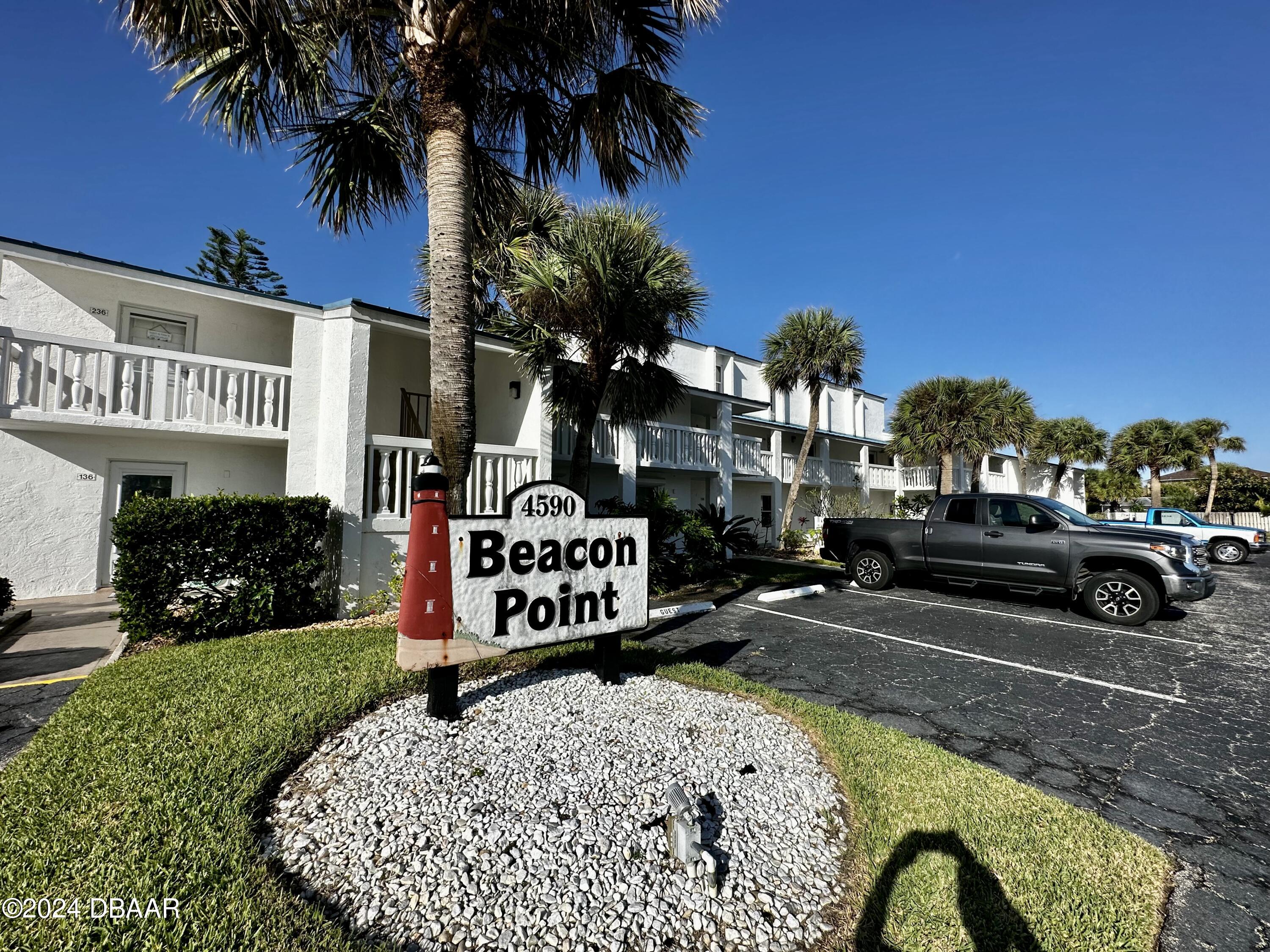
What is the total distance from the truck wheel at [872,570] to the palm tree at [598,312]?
5.38 m

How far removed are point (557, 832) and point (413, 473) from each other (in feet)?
22.8

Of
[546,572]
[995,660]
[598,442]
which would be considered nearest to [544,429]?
[598,442]

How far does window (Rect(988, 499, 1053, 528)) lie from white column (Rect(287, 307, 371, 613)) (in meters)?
10.4

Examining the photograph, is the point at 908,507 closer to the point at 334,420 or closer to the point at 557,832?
the point at 334,420

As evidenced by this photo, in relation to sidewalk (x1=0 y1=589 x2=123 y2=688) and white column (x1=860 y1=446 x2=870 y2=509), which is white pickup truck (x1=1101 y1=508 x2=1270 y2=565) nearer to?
white column (x1=860 y1=446 x2=870 y2=509)

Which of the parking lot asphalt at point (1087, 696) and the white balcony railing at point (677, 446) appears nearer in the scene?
the parking lot asphalt at point (1087, 696)

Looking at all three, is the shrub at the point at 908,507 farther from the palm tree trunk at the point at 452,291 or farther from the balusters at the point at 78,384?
the balusters at the point at 78,384

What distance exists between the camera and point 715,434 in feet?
53.1

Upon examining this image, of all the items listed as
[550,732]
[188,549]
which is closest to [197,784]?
[550,732]

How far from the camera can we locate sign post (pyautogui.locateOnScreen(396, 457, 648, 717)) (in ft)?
11.6

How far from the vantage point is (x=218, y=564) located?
618cm

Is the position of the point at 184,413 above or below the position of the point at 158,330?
below

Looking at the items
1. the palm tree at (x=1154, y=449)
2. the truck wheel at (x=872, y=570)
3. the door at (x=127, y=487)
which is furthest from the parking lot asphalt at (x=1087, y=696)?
the palm tree at (x=1154, y=449)

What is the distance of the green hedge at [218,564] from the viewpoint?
578 centimetres
